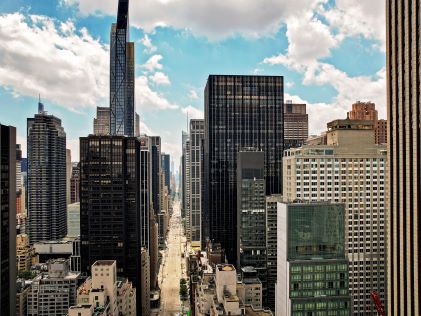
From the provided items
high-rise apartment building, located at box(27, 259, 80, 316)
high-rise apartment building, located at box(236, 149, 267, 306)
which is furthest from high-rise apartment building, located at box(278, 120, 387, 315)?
high-rise apartment building, located at box(27, 259, 80, 316)

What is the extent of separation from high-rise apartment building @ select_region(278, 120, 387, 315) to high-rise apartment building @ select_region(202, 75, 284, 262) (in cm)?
7595

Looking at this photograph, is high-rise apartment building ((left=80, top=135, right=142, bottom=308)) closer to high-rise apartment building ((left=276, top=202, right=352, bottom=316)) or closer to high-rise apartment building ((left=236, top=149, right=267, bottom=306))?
high-rise apartment building ((left=236, top=149, right=267, bottom=306))

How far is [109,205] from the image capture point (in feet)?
392

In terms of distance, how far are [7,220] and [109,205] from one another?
4190cm

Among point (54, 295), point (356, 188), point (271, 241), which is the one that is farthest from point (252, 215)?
point (54, 295)

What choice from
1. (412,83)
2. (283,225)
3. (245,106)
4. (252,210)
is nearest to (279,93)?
(245,106)

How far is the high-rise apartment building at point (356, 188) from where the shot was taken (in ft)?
359

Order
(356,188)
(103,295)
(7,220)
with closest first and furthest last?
(7,220) → (103,295) → (356,188)

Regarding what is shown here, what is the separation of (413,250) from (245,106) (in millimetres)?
140779

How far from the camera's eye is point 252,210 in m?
143

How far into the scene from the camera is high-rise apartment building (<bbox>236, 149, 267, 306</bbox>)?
140m

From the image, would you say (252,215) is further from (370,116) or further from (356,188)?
(370,116)

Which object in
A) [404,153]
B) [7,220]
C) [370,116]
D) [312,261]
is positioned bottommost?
[312,261]

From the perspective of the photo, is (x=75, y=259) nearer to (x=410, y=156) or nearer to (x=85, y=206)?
(x=85, y=206)
